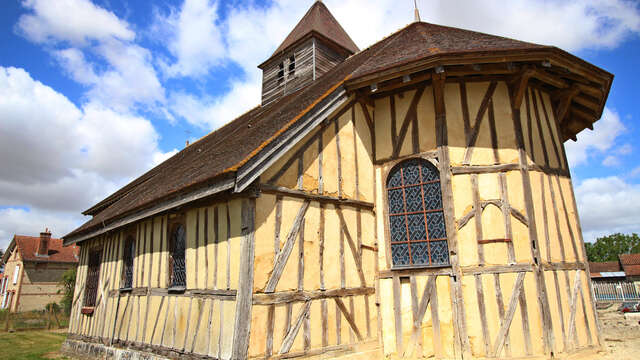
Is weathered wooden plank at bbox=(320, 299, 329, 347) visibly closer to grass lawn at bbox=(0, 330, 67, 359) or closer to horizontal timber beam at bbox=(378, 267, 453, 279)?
horizontal timber beam at bbox=(378, 267, 453, 279)

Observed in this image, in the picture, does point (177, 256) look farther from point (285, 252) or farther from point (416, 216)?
point (416, 216)

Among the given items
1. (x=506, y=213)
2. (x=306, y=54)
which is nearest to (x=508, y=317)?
(x=506, y=213)

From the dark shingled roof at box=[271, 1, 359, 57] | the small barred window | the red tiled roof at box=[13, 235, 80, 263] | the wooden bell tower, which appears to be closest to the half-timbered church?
the small barred window

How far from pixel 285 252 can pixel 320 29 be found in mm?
11606

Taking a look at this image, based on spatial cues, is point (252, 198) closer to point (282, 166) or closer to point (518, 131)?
point (282, 166)

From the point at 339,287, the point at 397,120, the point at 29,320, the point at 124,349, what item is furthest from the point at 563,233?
the point at 29,320

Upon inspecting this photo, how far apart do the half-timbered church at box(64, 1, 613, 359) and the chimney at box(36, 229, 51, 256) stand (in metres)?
28.2

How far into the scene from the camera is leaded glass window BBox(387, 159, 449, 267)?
708cm

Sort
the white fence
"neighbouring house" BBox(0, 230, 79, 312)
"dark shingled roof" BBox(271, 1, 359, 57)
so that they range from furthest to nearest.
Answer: "neighbouring house" BBox(0, 230, 79, 312) < the white fence < "dark shingled roof" BBox(271, 1, 359, 57)

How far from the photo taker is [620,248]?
60969 millimetres

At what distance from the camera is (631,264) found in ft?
114

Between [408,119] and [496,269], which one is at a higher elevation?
[408,119]

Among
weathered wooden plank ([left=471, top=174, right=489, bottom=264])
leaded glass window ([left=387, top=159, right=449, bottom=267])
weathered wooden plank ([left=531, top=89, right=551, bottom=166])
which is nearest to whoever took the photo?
weathered wooden plank ([left=471, top=174, right=489, bottom=264])

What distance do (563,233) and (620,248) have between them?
2720 inches
